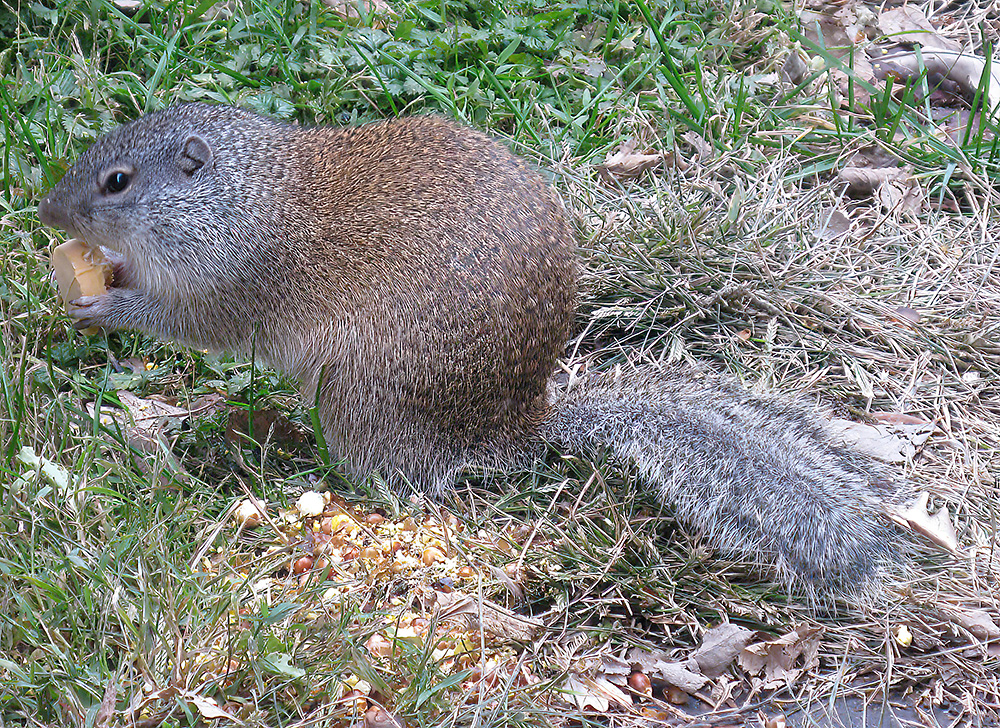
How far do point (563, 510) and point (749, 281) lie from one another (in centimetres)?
153

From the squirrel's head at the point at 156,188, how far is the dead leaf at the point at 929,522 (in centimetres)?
267

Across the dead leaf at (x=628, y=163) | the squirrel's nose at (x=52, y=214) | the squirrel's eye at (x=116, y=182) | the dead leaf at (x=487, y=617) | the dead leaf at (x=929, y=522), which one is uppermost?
the squirrel's eye at (x=116, y=182)

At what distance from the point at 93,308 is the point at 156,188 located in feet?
1.83

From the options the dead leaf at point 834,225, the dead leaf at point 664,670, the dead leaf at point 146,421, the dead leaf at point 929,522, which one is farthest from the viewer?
the dead leaf at point 834,225

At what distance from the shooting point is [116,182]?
3.81 meters

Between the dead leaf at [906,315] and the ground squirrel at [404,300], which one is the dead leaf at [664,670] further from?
the dead leaf at [906,315]

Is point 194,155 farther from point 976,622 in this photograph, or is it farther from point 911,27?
point 911,27

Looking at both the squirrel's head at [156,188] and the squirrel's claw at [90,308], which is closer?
the squirrel's head at [156,188]

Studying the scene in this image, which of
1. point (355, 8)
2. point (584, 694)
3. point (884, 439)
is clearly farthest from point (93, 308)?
point (884, 439)

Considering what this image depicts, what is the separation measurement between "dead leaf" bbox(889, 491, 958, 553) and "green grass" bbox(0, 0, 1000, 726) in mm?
63

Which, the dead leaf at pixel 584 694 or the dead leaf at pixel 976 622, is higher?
the dead leaf at pixel 584 694

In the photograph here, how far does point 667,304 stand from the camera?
4.51 metres

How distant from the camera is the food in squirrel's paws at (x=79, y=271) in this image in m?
3.96

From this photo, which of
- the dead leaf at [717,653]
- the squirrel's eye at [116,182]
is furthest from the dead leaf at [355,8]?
the dead leaf at [717,653]
